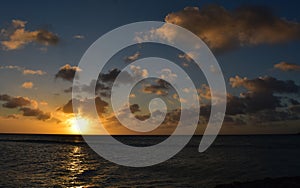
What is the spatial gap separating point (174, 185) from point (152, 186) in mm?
2394

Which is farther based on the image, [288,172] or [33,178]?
[288,172]

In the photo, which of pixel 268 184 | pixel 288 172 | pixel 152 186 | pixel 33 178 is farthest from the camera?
pixel 288 172

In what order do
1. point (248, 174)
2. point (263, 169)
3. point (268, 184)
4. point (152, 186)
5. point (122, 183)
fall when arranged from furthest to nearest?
point (263, 169) < point (248, 174) < point (122, 183) < point (152, 186) < point (268, 184)

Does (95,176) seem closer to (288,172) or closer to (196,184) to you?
(196,184)

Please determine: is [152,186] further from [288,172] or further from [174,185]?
[288,172]

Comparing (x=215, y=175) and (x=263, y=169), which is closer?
(x=215, y=175)

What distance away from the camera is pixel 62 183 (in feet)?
111

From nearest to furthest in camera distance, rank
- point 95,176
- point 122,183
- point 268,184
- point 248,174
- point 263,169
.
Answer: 1. point 268,184
2. point 122,183
3. point 95,176
4. point 248,174
5. point 263,169

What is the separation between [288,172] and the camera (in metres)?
44.9

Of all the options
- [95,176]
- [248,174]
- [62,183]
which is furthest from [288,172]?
[62,183]

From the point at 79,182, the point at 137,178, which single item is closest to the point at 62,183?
the point at 79,182

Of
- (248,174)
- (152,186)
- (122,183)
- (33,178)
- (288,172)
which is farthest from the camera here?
(288,172)

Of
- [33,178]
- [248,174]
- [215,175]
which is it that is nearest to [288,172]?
[248,174]

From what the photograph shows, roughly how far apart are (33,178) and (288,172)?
34.1 meters
